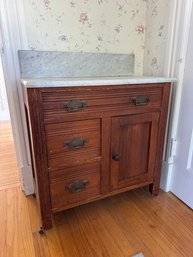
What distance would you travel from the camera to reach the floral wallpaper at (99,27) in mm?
1187

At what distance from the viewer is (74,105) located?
950 mm

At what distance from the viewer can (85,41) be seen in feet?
4.34

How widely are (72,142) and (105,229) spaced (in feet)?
1.87

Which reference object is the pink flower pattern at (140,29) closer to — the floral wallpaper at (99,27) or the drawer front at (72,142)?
the floral wallpaper at (99,27)

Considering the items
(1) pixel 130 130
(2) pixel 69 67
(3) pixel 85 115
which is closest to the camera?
(3) pixel 85 115

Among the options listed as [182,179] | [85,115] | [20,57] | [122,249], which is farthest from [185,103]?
[20,57]

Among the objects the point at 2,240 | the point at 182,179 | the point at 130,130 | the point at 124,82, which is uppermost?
the point at 124,82

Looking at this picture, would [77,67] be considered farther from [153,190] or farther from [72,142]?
[153,190]

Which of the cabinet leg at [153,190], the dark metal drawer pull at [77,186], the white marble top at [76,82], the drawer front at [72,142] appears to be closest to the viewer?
the white marble top at [76,82]

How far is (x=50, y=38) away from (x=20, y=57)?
23cm

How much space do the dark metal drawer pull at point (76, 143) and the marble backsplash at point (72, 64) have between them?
519 millimetres

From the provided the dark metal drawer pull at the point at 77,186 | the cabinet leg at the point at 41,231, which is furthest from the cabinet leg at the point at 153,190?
the cabinet leg at the point at 41,231

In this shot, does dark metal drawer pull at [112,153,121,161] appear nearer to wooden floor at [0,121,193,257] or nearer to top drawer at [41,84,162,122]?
top drawer at [41,84,162,122]

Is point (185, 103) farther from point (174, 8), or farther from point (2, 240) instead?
point (2, 240)
